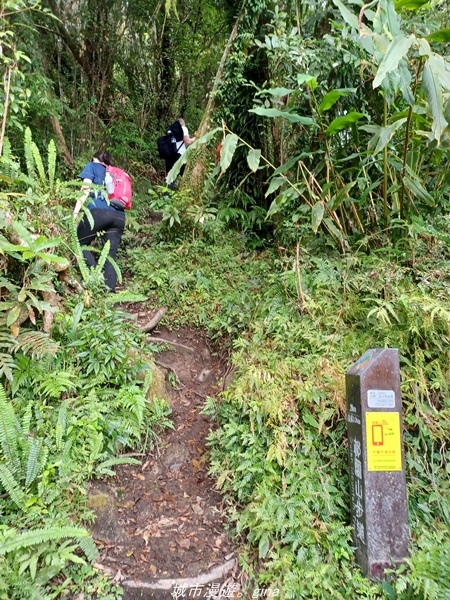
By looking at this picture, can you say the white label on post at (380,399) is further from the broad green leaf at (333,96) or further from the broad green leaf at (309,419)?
the broad green leaf at (333,96)

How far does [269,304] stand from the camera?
422 centimetres

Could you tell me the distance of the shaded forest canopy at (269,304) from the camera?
8.28 ft

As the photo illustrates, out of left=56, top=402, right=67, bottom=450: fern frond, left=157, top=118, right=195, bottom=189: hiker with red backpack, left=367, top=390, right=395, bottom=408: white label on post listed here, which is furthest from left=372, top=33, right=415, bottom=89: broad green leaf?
left=157, top=118, right=195, bottom=189: hiker with red backpack

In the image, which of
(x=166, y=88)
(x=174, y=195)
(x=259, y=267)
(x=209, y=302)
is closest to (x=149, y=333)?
(x=209, y=302)

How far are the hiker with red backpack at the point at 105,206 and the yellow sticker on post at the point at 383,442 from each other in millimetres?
3286

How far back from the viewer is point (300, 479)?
2.81 metres

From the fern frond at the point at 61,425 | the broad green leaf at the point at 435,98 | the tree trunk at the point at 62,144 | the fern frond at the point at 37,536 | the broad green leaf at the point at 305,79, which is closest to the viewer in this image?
the fern frond at the point at 37,536

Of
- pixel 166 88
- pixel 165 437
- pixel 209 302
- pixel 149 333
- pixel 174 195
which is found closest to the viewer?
pixel 165 437

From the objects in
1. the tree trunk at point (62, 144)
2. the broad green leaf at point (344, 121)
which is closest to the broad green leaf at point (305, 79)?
the broad green leaf at point (344, 121)

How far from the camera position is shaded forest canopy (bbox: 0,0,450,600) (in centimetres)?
252

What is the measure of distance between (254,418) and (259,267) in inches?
103

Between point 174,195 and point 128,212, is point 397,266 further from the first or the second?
point 128,212

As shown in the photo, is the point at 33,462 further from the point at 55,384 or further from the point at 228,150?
the point at 228,150

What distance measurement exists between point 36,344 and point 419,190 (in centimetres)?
403
